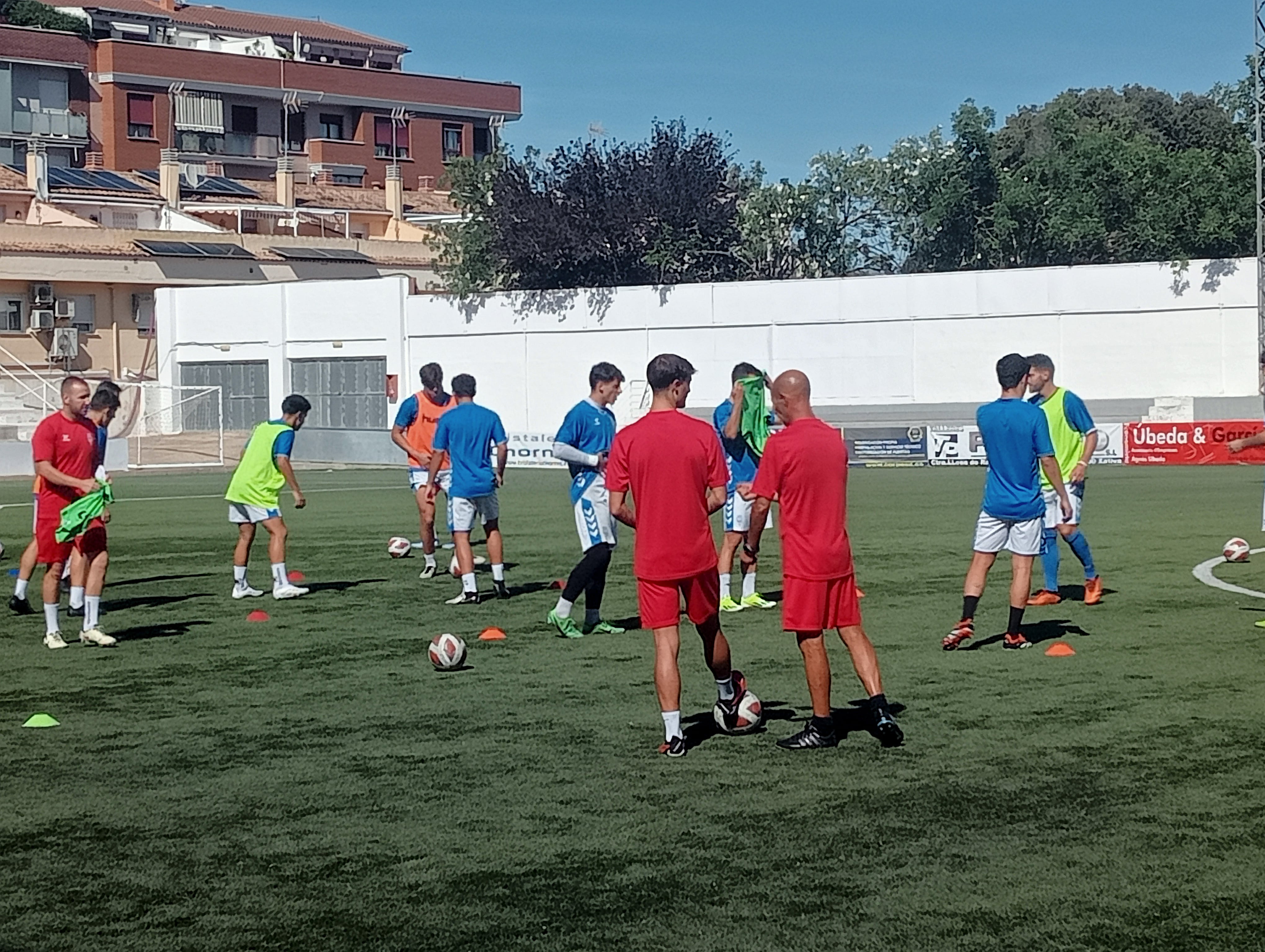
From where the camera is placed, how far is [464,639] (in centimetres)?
1286

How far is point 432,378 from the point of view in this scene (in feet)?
56.6

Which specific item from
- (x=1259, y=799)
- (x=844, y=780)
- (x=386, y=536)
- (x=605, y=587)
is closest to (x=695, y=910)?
(x=844, y=780)

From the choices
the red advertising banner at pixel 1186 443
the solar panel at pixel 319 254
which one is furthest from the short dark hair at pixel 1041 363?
the solar panel at pixel 319 254

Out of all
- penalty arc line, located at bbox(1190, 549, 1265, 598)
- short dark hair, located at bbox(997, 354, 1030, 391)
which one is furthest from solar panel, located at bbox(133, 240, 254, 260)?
short dark hair, located at bbox(997, 354, 1030, 391)

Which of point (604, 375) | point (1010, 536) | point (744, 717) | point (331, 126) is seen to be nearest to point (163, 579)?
point (604, 375)

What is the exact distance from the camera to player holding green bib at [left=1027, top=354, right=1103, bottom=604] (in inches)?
533

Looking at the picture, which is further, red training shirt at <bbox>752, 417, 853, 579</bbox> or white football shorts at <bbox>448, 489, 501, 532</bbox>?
white football shorts at <bbox>448, 489, 501, 532</bbox>

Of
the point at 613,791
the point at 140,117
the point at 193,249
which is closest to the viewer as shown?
the point at 613,791

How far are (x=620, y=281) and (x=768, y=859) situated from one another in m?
53.6

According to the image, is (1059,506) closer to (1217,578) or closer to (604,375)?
(1217,578)

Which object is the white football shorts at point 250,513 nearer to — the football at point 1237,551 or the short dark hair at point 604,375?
the short dark hair at point 604,375

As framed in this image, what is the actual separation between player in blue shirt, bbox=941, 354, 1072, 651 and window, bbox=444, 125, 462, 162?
82775mm

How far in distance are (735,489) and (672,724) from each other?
16.4 ft

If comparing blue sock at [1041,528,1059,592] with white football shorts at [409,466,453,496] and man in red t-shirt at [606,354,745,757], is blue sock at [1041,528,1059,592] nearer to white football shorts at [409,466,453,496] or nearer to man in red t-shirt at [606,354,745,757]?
white football shorts at [409,466,453,496]
